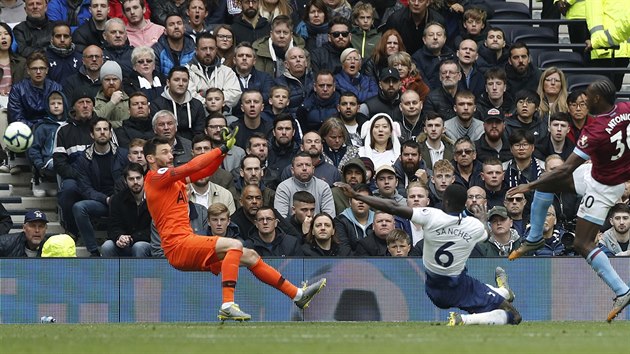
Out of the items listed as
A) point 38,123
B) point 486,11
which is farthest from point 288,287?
point 486,11

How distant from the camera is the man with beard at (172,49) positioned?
821 inches

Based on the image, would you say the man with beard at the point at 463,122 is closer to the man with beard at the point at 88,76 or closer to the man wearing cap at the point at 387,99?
the man wearing cap at the point at 387,99

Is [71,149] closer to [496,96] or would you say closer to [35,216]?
[35,216]

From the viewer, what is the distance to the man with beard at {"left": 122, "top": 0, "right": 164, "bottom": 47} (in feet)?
69.7

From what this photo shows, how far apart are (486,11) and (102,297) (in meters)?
8.67

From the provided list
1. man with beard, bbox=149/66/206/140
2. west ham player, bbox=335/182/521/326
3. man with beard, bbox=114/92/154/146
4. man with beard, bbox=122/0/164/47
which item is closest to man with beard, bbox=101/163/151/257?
man with beard, bbox=114/92/154/146

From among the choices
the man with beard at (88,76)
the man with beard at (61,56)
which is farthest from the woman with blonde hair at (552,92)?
the man with beard at (61,56)

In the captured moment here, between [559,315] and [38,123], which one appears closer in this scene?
[559,315]

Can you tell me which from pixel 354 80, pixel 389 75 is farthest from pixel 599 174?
pixel 354 80

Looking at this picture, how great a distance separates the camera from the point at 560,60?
75.3ft

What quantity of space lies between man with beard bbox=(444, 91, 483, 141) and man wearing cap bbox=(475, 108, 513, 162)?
0.69 ft

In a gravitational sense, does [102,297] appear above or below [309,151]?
below

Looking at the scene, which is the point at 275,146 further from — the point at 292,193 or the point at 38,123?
the point at 38,123

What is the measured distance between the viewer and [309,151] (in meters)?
19.2
